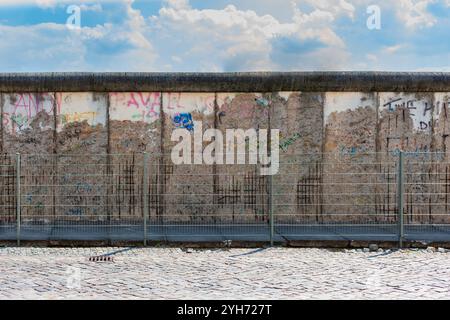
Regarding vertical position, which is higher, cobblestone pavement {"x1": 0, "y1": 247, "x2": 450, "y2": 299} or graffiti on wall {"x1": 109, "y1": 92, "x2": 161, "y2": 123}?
graffiti on wall {"x1": 109, "y1": 92, "x2": 161, "y2": 123}

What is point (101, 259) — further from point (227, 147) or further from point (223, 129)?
point (223, 129)

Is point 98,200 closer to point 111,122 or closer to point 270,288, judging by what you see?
point 111,122

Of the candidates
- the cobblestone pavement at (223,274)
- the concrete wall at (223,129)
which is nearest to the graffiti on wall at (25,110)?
the concrete wall at (223,129)

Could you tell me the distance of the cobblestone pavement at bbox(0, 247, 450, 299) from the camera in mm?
6574

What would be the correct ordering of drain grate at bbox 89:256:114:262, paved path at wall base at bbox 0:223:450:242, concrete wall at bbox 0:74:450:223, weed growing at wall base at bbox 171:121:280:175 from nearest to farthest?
drain grate at bbox 89:256:114:262 < paved path at wall base at bbox 0:223:450:242 < concrete wall at bbox 0:74:450:223 < weed growing at wall base at bbox 171:121:280:175

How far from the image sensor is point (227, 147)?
1188 centimetres

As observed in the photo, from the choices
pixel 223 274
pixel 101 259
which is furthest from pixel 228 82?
pixel 223 274

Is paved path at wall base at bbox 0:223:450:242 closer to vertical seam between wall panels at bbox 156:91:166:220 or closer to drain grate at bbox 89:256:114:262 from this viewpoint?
vertical seam between wall panels at bbox 156:91:166:220

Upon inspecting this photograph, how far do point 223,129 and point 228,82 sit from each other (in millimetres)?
897

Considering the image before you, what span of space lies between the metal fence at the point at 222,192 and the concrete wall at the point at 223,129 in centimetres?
2

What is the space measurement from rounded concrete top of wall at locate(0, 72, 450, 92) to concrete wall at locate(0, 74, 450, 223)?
27 millimetres

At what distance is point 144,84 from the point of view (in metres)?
11.7

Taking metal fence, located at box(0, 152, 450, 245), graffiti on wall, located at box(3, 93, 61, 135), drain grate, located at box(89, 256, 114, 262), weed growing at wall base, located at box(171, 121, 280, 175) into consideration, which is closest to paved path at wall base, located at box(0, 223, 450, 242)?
metal fence, located at box(0, 152, 450, 245)
